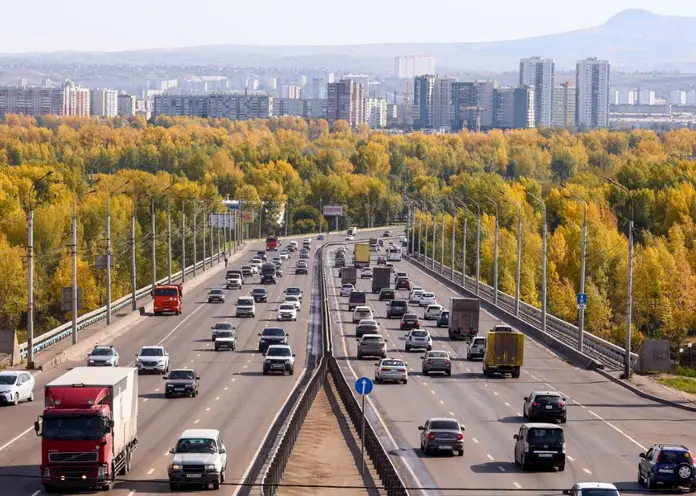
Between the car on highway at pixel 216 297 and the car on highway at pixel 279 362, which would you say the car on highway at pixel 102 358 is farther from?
the car on highway at pixel 216 297

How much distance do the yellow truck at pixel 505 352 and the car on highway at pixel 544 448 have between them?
24351 mm

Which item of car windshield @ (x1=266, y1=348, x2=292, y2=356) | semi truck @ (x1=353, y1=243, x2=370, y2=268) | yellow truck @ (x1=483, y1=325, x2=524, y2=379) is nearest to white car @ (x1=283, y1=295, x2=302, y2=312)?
car windshield @ (x1=266, y1=348, x2=292, y2=356)

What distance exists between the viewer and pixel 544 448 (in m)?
37.9

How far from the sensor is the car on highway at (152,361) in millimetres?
61875

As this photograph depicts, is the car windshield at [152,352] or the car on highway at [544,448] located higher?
the car on highway at [544,448]

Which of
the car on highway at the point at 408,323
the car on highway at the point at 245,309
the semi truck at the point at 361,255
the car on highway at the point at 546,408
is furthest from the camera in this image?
the semi truck at the point at 361,255

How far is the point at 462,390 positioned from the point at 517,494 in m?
24.5

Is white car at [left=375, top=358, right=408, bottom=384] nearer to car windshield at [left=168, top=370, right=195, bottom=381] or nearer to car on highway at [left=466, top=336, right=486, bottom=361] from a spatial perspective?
car windshield at [left=168, top=370, right=195, bottom=381]

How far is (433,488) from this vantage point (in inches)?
1377

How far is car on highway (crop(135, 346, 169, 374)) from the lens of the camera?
203 feet

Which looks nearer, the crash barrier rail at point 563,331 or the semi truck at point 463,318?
the crash barrier rail at point 563,331

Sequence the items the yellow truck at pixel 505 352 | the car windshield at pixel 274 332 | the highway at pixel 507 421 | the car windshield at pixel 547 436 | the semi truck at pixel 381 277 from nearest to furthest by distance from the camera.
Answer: the highway at pixel 507 421 < the car windshield at pixel 547 436 < the yellow truck at pixel 505 352 < the car windshield at pixel 274 332 < the semi truck at pixel 381 277

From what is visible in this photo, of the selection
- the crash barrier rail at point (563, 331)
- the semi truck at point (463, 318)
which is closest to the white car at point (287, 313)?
the semi truck at point (463, 318)

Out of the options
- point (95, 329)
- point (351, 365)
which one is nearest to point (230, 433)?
point (351, 365)
